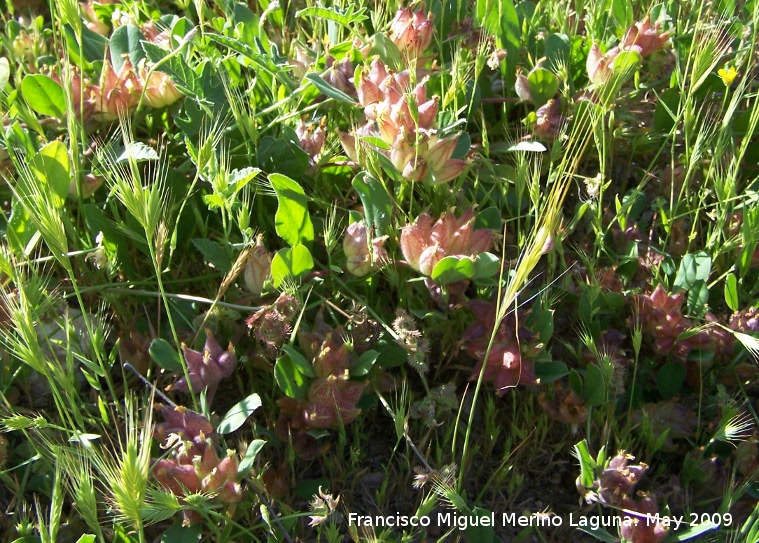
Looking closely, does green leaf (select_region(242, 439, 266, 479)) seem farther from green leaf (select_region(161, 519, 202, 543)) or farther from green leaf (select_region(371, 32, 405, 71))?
green leaf (select_region(371, 32, 405, 71))

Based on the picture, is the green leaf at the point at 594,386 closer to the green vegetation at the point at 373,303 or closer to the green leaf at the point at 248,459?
the green vegetation at the point at 373,303

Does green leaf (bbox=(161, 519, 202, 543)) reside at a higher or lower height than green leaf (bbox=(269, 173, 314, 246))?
lower

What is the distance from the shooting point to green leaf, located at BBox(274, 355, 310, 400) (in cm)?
139

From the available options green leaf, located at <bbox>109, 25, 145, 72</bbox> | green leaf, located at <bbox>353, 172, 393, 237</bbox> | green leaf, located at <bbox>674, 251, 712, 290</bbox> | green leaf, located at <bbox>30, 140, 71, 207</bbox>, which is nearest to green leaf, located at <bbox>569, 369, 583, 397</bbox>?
green leaf, located at <bbox>674, 251, 712, 290</bbox>

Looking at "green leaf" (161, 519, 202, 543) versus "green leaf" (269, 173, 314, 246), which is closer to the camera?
"green leaf" (161, 519, 202, 543)

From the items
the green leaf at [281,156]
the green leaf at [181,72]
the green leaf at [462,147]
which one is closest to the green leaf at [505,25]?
the green leaf at [462,147]

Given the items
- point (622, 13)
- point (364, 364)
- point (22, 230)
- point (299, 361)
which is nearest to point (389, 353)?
point (364, 364)

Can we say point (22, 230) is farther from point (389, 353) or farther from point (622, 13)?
point (622, 13)

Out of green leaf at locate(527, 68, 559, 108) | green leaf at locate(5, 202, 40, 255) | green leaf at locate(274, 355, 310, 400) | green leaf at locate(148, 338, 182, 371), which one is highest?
green leaf at locate(527, 68, 559, 108)

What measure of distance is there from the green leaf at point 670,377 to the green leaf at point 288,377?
702mm

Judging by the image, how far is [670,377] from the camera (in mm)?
1561

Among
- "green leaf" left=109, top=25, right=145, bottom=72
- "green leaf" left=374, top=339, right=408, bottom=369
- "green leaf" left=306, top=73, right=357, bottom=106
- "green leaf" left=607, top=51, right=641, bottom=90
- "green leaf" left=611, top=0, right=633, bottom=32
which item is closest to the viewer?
"green leaf" left=374, top=339, right=408, bottom=369

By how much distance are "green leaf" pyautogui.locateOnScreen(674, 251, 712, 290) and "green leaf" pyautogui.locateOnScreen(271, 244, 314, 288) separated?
737mm

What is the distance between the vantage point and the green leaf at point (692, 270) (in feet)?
5.23
